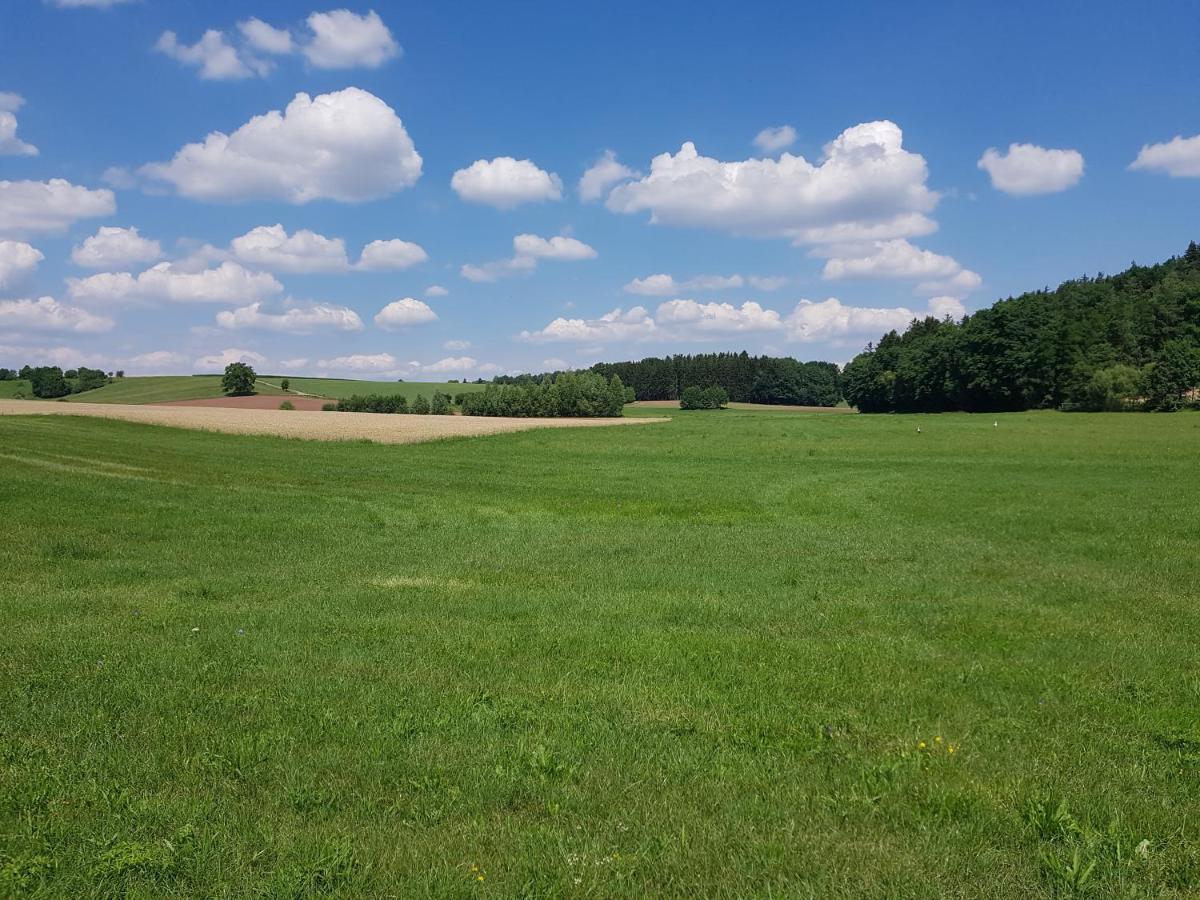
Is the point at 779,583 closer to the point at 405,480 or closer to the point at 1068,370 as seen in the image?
the point at 405,480

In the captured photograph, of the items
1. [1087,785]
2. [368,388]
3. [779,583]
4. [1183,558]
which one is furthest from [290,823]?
[368,388]

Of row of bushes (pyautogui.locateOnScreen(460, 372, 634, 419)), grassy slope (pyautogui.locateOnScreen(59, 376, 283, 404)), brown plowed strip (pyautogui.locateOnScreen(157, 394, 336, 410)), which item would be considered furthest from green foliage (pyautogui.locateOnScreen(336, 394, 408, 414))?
grassy slope (pyautogui.locateOnScreen(59, 376, 283, 404))

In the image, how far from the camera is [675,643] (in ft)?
28.9

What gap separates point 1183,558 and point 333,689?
50.0ft

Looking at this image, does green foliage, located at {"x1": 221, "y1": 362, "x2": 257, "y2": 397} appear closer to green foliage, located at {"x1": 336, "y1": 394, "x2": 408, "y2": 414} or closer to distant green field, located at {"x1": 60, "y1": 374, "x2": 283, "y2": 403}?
distant green field, located at {"x1": 60, "y1": 374, "x2": 283, "y2": 403}

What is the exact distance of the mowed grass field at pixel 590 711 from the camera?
14.8ft

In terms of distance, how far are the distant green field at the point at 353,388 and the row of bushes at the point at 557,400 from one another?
1008 inches

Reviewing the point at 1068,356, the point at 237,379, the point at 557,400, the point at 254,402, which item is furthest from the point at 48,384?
the point at 1068,356

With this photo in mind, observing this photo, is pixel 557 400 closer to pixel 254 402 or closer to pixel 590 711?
pixel 254 402

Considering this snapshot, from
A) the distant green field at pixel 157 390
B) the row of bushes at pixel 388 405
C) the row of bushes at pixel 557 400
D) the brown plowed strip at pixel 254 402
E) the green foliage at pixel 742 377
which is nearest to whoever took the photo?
the brown plowed strip at pixel 254 402

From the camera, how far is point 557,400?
105812 mm

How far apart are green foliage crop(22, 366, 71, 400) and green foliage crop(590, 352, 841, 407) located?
101 m

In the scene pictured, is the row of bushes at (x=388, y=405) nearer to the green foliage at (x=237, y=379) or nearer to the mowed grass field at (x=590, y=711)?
the green foliage at (x=237, y=379)

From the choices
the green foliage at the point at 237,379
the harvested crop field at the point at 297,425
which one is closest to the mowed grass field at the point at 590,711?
the harvested crop field at the point at 297,425
